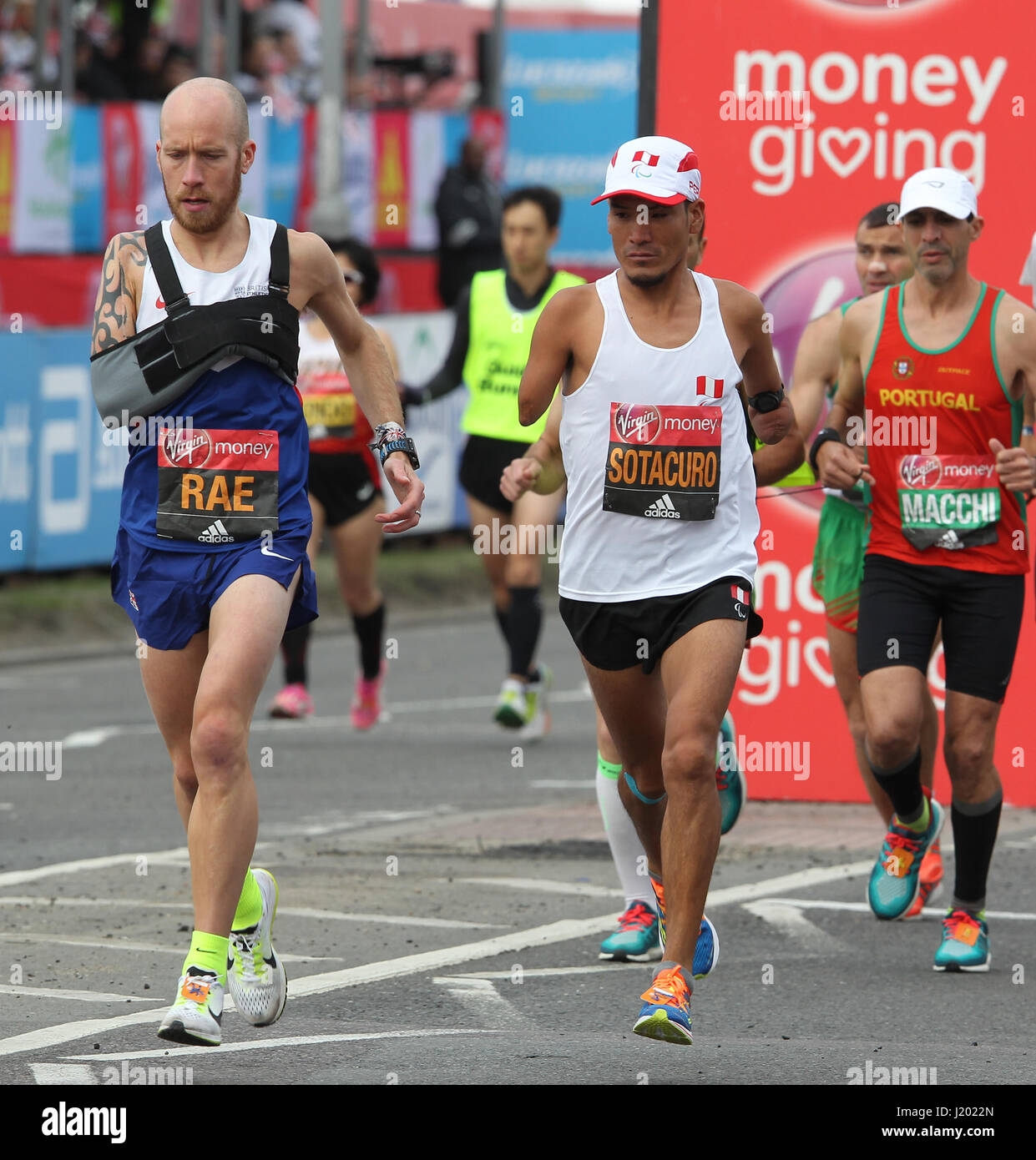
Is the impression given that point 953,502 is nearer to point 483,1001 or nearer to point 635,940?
point 635,940

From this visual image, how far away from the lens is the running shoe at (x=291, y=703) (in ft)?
40.8

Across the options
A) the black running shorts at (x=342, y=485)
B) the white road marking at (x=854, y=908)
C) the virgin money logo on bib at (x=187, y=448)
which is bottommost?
the white road marking at (x=854, y=908)

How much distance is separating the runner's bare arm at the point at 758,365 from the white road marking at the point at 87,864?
2.76 metres

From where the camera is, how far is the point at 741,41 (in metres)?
9.86

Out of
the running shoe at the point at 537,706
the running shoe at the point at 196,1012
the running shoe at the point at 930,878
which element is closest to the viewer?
the running shoe at the point at 196,1012

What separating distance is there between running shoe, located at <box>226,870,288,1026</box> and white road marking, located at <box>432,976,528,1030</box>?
589 millimetres

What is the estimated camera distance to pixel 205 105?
5781 mm

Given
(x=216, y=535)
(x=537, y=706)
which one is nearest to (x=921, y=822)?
(x=216, y=535)

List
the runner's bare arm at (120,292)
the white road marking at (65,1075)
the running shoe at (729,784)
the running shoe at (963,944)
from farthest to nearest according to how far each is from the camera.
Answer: the running shoe at (729,784)
the running shoe at (963,944)
the runner's bare arm at (120,292)
the white road marking at (65,1075)

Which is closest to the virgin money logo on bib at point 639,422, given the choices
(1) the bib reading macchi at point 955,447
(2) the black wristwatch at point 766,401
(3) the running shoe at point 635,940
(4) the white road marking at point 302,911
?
(2) the black wristwatch at point 766,401

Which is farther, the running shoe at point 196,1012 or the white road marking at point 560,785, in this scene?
the white road marking at point 560,785

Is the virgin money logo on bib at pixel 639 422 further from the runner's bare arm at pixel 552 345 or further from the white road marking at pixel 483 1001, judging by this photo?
the white road marking at pixel 483 1001

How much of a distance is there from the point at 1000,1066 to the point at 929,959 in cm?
150
